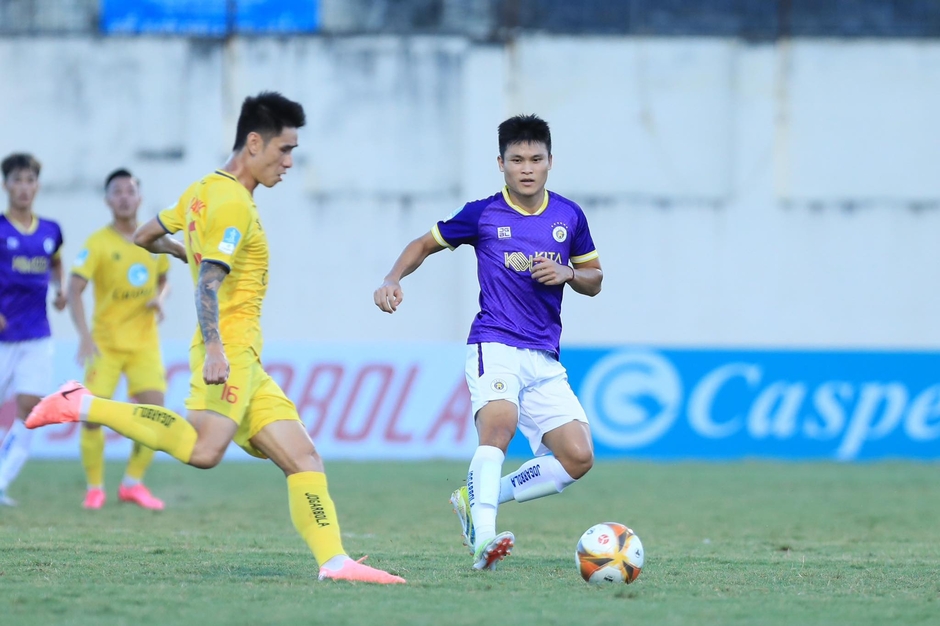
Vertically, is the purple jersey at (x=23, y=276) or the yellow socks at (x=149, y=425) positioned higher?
the purple jersey at (x=23, y=276)

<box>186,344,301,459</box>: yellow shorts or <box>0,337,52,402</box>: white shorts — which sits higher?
<box>186,344,301,459</box>: yellow shorts

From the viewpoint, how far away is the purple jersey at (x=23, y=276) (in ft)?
30.7

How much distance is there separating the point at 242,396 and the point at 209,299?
443 millimetres

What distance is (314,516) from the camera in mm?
5473

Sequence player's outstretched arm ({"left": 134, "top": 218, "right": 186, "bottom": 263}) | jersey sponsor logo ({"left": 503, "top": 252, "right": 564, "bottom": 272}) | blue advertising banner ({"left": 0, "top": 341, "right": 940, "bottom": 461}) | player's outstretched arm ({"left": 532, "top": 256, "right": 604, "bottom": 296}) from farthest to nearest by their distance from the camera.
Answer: blue advertising banner ({"left": 0, "top": 341, "right": 940, "bottom": 461}) → jersey sponsor logo ({"left": 503, "top": 252, "right": 564, "bottom": 272}) → player's outstretched arm ({"left": 532, "top": 256, "right": 604, "bottom": 296}) → player's outstretched arm ({"left": 134, "top": 218, "right": 186, "bottom": 263})

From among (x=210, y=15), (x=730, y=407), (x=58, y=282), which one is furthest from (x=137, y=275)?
(x=210, y=15)

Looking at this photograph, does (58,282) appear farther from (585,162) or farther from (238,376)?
(585,162)

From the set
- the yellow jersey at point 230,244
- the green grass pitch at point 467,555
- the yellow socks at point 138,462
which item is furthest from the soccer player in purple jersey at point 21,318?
the yellow jersey at point 230,244

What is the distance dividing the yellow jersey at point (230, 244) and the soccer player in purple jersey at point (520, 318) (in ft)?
2.28

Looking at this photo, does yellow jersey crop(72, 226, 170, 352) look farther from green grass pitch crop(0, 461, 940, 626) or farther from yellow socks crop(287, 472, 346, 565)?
yellow socks crop(287, 472, 346, 565)

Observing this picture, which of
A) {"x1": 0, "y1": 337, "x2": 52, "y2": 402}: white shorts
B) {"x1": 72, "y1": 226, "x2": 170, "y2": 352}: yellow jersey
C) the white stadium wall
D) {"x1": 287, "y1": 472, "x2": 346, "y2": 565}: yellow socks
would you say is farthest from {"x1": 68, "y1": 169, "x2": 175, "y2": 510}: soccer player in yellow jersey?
the white stadium wall

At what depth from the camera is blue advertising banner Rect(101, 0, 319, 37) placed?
1841 centimetres

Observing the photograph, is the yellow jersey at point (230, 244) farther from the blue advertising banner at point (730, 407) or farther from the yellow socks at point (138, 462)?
the blue advertising banner at point (730, 407)

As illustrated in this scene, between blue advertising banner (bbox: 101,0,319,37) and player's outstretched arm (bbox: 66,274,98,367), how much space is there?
964 centimetres
